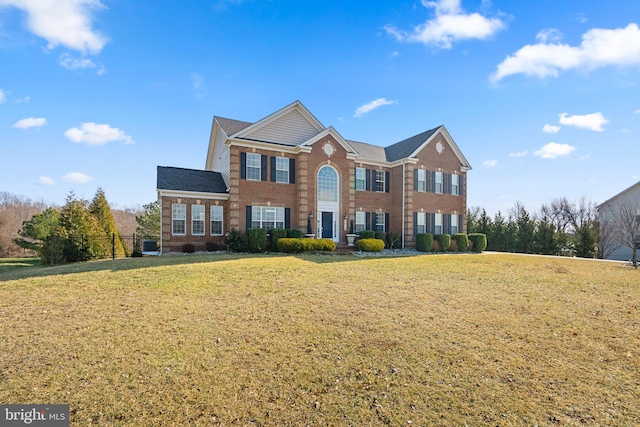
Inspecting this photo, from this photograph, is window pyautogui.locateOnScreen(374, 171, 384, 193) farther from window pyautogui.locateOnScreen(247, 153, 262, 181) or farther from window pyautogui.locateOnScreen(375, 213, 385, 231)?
window pyautogui.locateOnScreen(247, 153, 262, 181)

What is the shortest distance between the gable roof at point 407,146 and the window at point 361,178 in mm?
3033

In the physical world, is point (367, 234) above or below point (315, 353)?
above

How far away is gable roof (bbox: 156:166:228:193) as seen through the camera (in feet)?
63.6

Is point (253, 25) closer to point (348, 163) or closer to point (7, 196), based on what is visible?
point (348, 163)

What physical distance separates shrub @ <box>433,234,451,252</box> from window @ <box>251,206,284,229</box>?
40.4ft

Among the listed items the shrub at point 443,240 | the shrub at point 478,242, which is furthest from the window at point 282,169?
the shrub at point 478,242

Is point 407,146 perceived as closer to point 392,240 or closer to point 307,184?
point 392,240

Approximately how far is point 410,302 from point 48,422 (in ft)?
23.9

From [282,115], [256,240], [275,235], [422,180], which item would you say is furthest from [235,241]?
[422,180]

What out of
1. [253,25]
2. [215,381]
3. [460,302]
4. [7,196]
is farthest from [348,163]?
[7,196]

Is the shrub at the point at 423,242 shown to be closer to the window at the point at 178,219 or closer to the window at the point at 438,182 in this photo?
the window at the point at 438,182

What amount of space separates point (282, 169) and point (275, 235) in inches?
178

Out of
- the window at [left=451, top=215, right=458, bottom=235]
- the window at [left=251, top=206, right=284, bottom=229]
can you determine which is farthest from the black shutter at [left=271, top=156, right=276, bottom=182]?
the window at [left=451, top=215, right=458, bottom=235]

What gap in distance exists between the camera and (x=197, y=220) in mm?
19703
